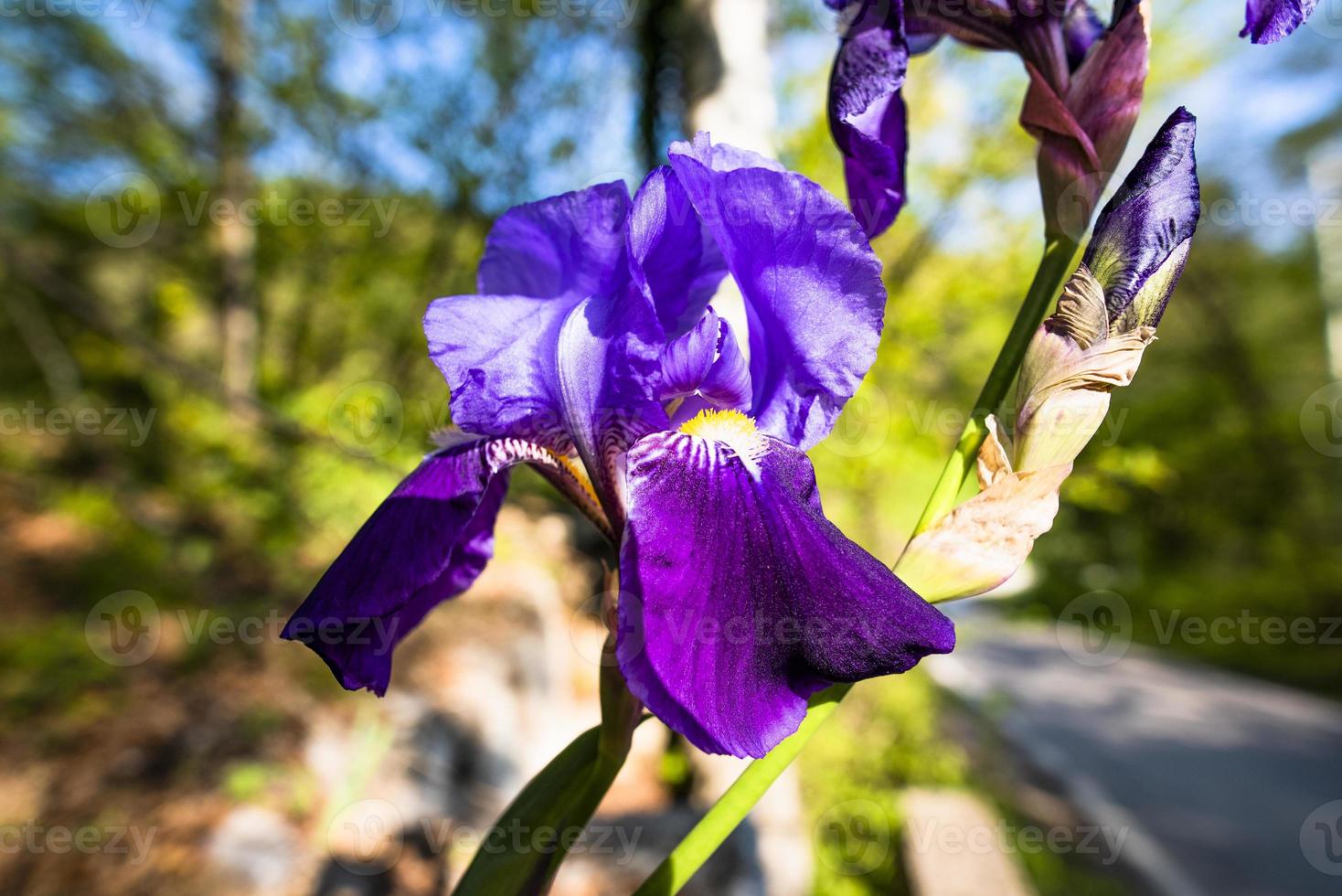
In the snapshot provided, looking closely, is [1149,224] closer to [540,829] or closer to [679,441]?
[679,441]

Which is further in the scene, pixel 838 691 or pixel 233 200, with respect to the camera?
pixel 233 200

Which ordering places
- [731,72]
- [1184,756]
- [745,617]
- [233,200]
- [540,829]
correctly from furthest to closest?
[1184,756]
[233,200]
[731,72]
[540,829]
[745,617]

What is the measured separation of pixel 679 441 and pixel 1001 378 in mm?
274

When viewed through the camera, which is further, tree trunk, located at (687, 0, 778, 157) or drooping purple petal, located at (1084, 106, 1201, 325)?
tree trunk, located at (687, 0, 778, 157)

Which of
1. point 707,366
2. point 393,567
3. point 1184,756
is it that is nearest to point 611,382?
point 707,366

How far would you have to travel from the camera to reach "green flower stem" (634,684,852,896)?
0.53 meters

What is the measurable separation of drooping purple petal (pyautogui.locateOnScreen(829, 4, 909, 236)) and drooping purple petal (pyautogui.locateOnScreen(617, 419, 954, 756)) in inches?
13.3

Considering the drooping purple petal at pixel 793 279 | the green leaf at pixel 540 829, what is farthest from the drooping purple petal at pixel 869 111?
the green leaf at pixel 540 829

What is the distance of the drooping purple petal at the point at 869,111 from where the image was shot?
2.16ft

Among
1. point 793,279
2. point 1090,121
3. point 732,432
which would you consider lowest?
point 732,432

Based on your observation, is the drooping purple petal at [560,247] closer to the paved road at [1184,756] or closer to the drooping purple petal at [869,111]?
the drooping purple petal at [869,111]

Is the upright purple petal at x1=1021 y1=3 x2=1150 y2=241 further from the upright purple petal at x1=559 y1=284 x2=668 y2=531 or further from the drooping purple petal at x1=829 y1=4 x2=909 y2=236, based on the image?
the upright purple petal at x1=559 y1=284 x2=668 y2=531

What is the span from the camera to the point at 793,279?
0.61 metres

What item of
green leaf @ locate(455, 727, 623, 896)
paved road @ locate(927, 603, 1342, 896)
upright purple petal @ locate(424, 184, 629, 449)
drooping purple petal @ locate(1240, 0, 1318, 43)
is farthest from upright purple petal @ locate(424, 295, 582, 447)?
paved road @ locate(927, 603, 1342, 896)
